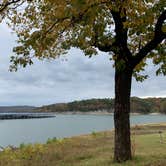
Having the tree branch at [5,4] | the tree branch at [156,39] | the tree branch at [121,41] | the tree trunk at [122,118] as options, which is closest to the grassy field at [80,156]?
the tree trunk at [122,118]

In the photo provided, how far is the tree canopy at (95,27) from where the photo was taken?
1684 centimetres

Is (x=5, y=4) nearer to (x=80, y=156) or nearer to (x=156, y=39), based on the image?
(x=156, y=39)

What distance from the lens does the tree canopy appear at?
1684cm

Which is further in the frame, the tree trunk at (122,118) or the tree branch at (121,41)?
the tree trunk at (122,118)

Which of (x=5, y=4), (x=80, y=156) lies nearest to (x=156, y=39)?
(x=5, y=4)

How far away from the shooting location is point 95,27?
60.7 feet

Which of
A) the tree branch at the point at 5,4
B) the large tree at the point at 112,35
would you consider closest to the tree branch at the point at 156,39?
the large tree at the point at 112,35

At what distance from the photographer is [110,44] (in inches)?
755

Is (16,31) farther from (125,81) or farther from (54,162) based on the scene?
(54,162)

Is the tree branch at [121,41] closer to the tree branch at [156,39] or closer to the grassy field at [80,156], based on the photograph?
the tree branch at [156,39]

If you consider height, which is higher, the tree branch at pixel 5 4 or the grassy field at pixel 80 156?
the tree branch at pixel 5 4

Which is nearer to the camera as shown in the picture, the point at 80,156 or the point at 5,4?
the point at 5,4

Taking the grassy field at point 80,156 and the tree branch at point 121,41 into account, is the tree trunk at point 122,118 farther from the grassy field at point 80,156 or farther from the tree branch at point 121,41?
the tree branch at point 121,41

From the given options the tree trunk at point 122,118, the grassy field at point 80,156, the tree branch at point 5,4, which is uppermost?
the tree branch at point 5,4
